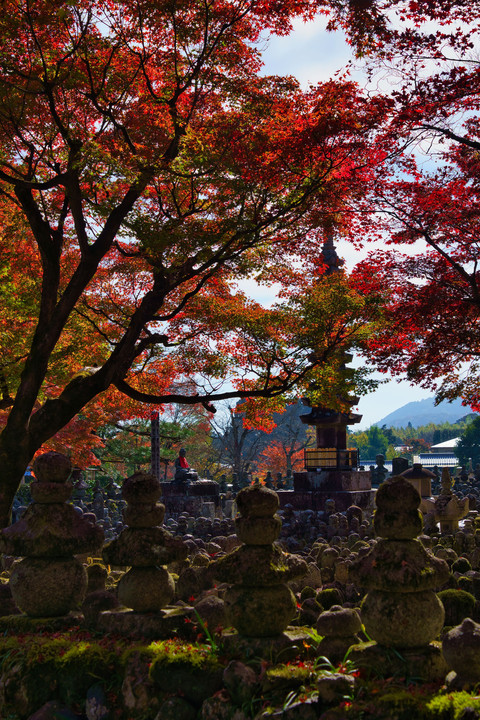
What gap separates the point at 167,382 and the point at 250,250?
13.3 ft

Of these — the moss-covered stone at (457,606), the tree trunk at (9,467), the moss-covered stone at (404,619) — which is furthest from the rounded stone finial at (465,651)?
the tree trunk at (9,467)

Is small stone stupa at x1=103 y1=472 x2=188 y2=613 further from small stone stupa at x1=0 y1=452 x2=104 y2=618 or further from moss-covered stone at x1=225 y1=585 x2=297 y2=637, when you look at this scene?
moss-covered stone at x1=225 y1=585 x2=297 y2=637

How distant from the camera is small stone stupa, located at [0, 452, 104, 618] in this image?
17.0 ft

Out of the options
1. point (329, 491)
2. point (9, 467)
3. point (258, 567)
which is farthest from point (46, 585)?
point (329, 491)

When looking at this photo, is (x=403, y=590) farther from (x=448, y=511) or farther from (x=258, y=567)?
(x=448, y=511)

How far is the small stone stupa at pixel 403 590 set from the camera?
12.2 ft

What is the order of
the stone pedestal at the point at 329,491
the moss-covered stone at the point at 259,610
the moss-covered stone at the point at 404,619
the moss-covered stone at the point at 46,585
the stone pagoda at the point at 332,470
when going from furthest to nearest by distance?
the stone pagoda at the point at 332,470 < the stone pedestal at the point at 329,491 < the moss-covered stone at the point at 46,585 < the moss-covered stone at the point at 259,610 < the moss-covered stone at the point at 404,619

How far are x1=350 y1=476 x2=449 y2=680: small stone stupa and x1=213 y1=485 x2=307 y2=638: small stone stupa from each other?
0.62 meters

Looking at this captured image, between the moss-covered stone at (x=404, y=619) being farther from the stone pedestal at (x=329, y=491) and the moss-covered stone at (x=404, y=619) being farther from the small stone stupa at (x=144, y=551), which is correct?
the stone pedestal at (x=329, y=491)

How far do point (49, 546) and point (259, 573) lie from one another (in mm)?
1928

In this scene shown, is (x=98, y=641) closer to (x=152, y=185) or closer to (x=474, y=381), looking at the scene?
(x=152, y=185)

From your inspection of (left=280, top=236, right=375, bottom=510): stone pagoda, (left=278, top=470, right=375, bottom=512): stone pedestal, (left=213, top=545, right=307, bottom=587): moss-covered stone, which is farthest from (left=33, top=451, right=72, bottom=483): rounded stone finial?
(left=278, top=470, right=375, bottom=512): stone pedestal

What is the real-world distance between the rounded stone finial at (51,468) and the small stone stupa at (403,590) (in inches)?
108

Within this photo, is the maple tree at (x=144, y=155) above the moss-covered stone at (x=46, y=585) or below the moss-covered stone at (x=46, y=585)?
above
